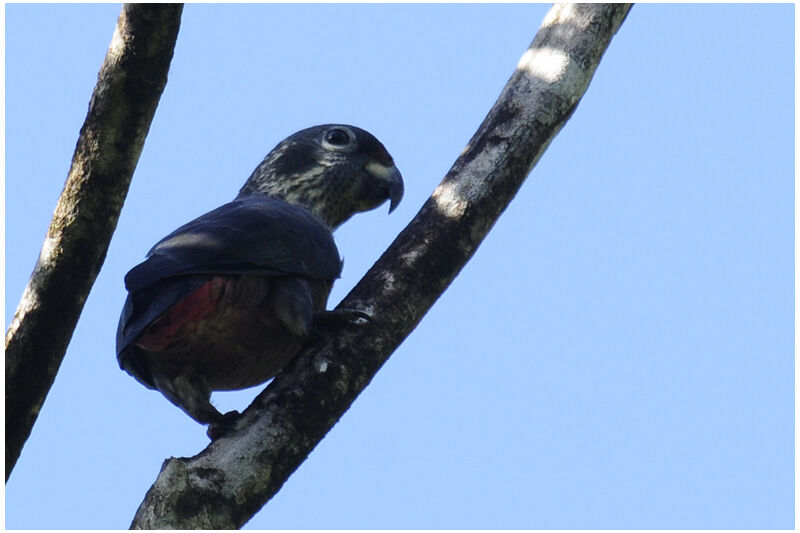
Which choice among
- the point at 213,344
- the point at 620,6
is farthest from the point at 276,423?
the point at 620,6

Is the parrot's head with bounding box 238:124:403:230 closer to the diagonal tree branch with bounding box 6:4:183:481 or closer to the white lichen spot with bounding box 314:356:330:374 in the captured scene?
the white lichen spot with bounding box 314:356:330:374

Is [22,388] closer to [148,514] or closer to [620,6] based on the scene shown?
[148,514]

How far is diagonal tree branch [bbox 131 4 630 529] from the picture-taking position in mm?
3141

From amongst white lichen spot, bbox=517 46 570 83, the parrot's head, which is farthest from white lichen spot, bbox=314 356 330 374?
the parrot's head

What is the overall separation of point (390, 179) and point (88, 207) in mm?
2431

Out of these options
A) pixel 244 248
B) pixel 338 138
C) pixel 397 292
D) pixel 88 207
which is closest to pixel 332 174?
pixel 338 138

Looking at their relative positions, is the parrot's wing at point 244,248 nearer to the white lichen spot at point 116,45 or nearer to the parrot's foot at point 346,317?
the parrot's foot at point 346,317

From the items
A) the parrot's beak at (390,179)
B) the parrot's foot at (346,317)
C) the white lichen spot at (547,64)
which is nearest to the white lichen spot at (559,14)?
the white lichen spot at (547,64)

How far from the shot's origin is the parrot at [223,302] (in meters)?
4.00

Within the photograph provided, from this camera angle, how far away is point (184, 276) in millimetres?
4031

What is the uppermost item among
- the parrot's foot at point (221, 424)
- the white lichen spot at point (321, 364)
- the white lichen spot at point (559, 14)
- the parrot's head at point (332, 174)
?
the white lichen spot at point (559, 14)

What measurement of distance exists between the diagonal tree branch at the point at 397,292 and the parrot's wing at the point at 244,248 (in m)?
0.46

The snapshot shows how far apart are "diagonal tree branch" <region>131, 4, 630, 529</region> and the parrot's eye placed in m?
1.39

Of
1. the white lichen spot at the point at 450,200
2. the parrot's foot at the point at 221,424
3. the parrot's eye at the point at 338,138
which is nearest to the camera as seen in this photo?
the parrot's foot at the point at 221,424
